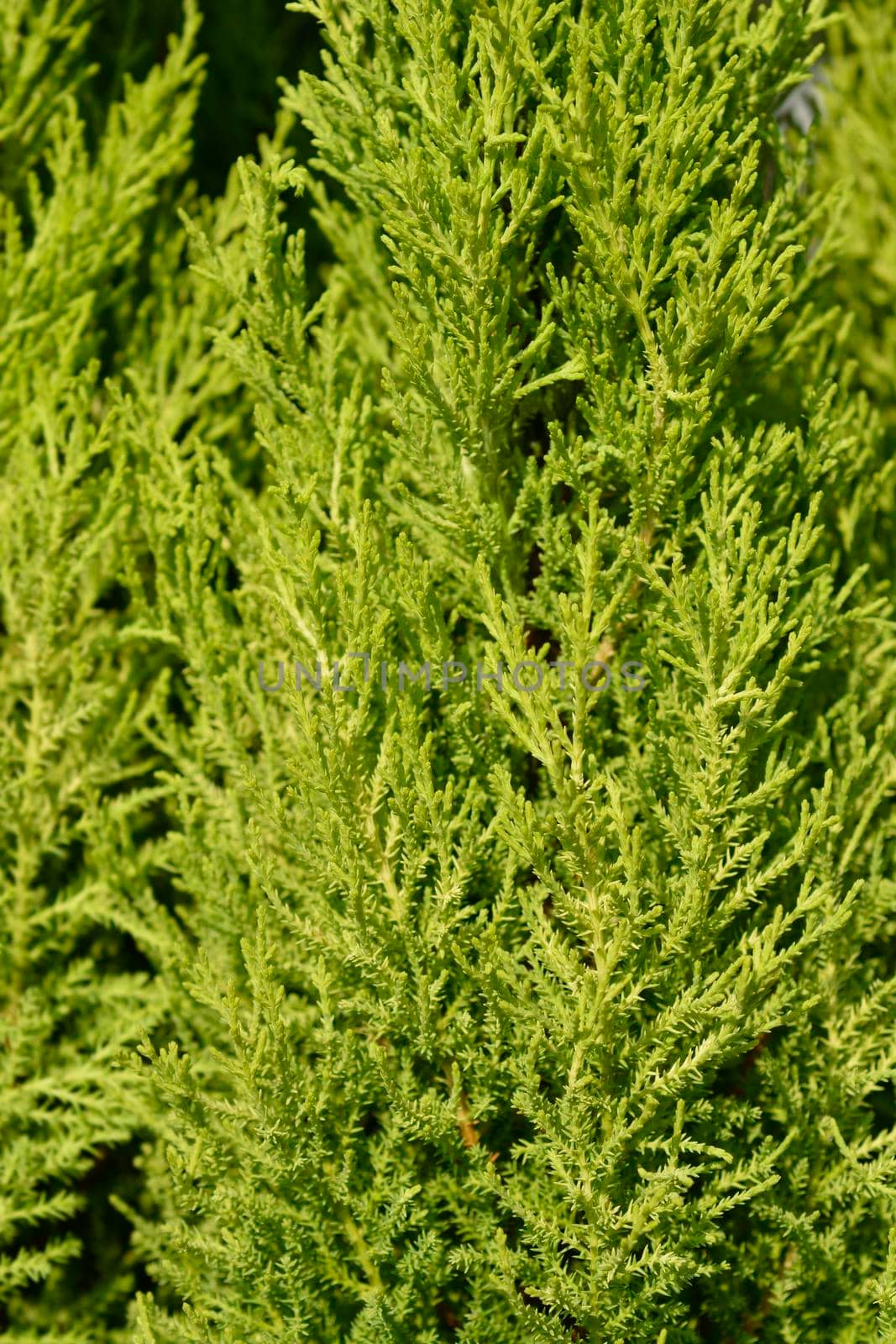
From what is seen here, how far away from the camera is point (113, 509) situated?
339 centimetres

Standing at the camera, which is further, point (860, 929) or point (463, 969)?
point (860, 929)

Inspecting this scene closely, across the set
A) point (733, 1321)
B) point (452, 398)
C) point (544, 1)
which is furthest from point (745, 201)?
point (733, 1321)

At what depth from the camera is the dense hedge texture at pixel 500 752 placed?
2.31 m

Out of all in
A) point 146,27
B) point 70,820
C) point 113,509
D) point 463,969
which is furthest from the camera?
point 146,27

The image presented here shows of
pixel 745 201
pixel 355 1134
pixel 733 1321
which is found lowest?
pixel 733 1321

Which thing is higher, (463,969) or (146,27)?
(146,27)

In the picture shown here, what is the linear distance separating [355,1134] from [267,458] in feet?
7.86

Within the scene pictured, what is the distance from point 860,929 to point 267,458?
255 centimetres

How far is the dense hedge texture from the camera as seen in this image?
2312 mm

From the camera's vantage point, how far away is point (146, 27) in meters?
5.00

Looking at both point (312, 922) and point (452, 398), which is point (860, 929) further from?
point (452, 398)

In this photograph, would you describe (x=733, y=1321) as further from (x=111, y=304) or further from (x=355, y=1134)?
(x=111, y=304)

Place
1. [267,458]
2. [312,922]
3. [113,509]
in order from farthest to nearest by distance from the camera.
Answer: [267,458] < [113,509] < [312,922]

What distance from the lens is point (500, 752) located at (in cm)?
263
